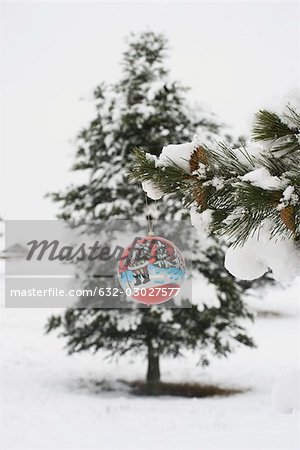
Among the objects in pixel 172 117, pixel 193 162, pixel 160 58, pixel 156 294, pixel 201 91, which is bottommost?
pixel 156 294

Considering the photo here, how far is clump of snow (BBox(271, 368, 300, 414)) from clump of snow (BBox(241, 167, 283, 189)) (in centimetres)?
121

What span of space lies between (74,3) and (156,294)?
360 inches

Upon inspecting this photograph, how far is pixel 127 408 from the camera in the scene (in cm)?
560

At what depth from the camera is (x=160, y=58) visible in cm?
625

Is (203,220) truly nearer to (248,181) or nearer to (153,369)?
(248,181)

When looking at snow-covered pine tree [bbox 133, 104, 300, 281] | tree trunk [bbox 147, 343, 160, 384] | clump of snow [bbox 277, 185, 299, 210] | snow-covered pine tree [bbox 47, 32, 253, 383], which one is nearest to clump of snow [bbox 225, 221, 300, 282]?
snow-covered pine tree [bbox 133, 104, 300, 281]

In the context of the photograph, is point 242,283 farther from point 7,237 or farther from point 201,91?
point 201,91

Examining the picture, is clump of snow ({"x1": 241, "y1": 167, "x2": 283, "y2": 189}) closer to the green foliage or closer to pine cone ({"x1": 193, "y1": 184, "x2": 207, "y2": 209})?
the green foliage

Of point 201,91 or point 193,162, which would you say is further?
point 201,91

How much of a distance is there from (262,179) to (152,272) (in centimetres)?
130

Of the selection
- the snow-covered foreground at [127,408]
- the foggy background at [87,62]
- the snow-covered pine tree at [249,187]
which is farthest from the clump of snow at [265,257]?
the foggy background at [87,62]

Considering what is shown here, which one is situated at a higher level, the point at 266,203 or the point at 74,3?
the point at 74,3

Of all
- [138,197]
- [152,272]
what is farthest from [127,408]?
Answer: [152,272]

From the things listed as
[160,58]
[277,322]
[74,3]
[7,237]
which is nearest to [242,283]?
[160,58]
